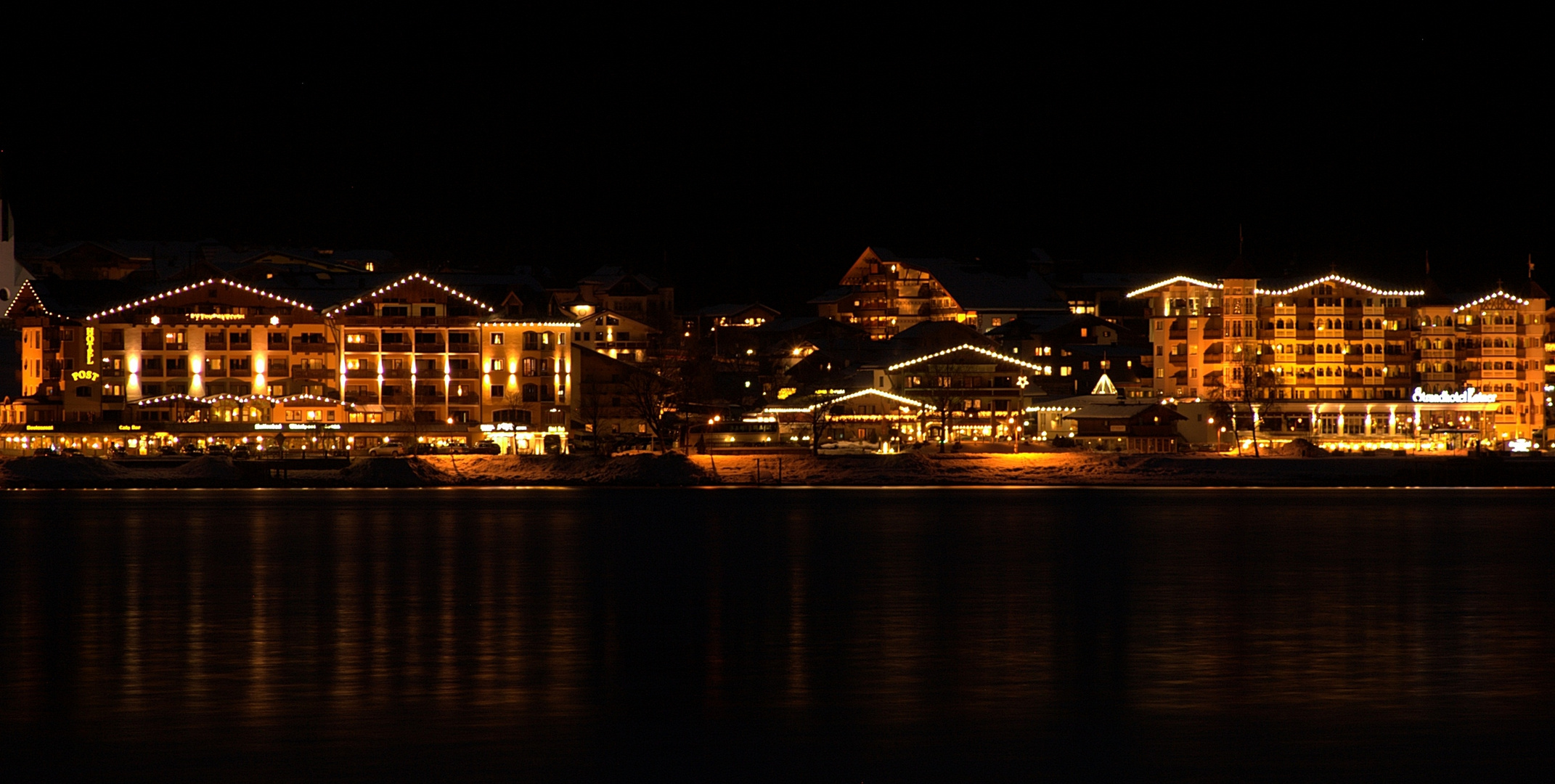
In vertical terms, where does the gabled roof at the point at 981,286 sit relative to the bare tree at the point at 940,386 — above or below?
above

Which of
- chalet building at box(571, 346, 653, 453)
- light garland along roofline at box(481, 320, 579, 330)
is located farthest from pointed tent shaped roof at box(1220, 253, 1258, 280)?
light garland along roofline at box(481, 320, 579, 330)

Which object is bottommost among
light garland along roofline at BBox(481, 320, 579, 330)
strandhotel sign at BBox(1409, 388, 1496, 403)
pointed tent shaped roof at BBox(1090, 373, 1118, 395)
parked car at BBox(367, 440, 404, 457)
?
parked car at BBox(367, 440, 404, 457)

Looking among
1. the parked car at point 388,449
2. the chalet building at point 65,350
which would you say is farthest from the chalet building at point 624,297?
the chalet building at point 65,350

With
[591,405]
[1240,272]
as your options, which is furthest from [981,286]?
[591,405]

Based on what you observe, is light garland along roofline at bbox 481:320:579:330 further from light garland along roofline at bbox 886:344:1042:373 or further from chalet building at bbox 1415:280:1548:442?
chalet building at bbox 1415:280:1548:442

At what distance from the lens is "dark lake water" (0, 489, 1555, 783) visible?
16.0m


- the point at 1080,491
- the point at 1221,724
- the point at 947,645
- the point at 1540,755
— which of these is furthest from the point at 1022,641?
the point at 1080,491

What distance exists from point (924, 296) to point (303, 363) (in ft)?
179

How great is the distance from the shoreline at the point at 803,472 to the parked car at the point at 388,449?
224 centimetres

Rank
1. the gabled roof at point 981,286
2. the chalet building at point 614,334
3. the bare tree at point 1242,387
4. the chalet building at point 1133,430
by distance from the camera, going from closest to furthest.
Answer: the chalet building at point 1133,430 < the bare tree at point 1242,387 < the chalet building at point 614,334 < the gabled roof at point 981,286

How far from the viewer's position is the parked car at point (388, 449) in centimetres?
8919

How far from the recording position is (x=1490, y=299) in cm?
11300

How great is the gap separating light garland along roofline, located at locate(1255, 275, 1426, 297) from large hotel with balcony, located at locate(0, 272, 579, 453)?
41619 millimetres

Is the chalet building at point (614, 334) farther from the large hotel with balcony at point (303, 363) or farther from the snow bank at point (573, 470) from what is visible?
the snow bank at point (573, 470)
